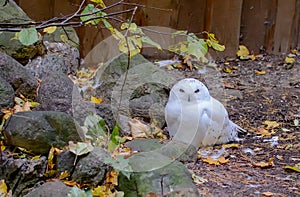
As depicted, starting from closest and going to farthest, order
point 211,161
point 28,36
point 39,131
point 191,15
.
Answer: point 28,36
point 39,131
point 211,161
point 191,15

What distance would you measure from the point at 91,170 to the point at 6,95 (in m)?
0.64

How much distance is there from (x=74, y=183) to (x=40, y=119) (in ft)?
0.99

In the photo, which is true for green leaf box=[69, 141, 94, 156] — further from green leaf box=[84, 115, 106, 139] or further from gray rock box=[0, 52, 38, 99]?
gray rock box=[0, 52, 38, 99]

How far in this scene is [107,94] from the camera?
286 centimetres

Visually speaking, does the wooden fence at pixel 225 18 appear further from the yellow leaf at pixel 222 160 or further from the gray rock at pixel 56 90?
the yellow leaf at pixel 222 160

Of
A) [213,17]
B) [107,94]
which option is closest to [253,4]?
[213,17]

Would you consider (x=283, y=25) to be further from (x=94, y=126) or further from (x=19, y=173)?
(x=19, y=173)

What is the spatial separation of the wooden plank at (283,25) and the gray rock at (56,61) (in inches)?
71.0

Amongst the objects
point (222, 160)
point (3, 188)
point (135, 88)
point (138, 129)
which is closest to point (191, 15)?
point (135, 88)

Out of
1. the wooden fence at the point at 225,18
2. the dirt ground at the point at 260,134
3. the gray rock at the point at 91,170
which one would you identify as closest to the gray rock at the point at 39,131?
the gray rock at the point at 91,170

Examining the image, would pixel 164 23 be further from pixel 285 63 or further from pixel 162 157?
pixel 162 157

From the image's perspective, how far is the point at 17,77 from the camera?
239 centimetres

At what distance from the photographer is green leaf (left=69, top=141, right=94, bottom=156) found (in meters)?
1.81

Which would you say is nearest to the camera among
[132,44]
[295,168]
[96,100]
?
[132,44]
